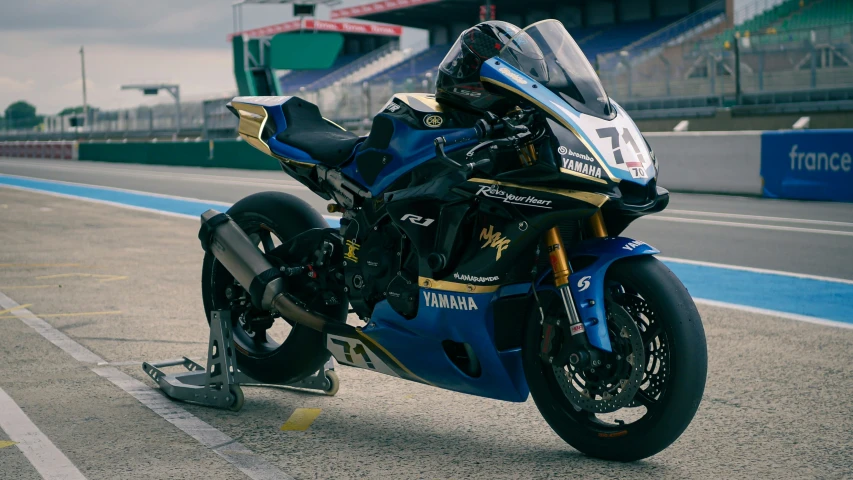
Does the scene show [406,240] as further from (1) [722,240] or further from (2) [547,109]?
(1) [722,240]

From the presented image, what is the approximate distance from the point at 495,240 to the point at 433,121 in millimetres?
602

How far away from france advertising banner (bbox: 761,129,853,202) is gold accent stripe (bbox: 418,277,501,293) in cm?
1220

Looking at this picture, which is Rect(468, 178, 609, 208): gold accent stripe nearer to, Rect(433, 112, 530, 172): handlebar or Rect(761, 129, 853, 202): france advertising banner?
Rect(433, 112, 530, 172): handlebar

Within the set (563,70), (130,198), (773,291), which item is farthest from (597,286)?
(130,198)

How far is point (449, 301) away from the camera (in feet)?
13.0

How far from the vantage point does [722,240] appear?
35.9ft

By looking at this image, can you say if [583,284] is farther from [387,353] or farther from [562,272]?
[387,353]

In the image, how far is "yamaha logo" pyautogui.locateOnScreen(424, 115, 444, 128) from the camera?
4113 millimetres

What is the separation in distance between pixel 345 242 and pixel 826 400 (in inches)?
91.6

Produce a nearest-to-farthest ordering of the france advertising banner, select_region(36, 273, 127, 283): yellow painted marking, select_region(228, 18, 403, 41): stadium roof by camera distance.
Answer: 1. select_region(36, 273, 127, 283): yellow painted marking
2. the france advertising banner
3. select_region(228, 18, 403, 41): stadium roof

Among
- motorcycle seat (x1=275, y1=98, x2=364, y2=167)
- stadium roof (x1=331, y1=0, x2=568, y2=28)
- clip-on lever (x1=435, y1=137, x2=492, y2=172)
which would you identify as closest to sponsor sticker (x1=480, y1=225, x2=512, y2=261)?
clip-on lever (x1=435, y1=137, x2=492, y2=172)

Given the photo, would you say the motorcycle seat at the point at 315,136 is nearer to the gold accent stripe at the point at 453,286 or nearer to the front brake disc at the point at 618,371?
the gold accent stripe at the point at 453,286

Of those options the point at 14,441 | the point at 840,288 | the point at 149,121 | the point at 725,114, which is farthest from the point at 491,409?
the point at 149,121

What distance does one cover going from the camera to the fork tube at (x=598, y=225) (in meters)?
3.84
